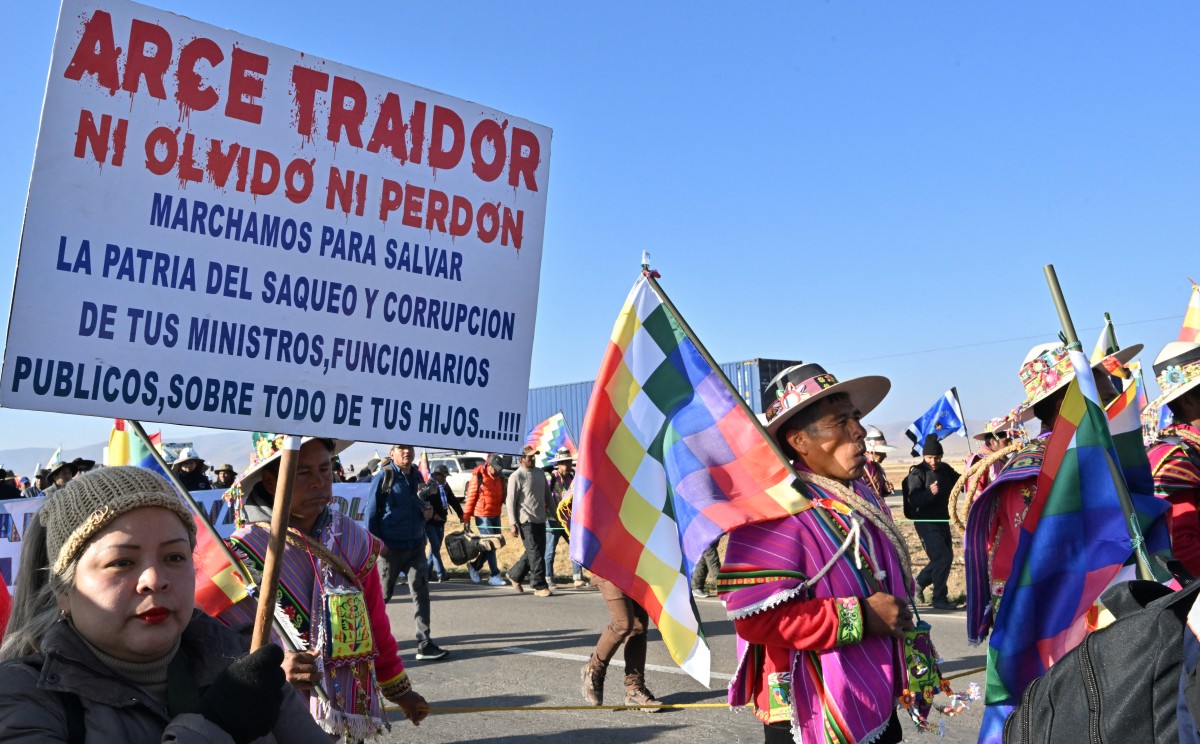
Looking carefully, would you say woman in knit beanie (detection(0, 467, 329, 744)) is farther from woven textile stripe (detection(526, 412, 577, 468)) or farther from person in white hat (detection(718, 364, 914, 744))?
woven textile stripe (detection(526, 412, 577, 468))

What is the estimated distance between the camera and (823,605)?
11.0 feet

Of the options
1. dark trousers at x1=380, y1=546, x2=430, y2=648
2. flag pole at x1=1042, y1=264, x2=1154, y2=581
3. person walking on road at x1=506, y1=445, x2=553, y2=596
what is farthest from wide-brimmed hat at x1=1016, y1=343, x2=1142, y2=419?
person walking on road at x1=506, y1=445, x2=553, y2=596

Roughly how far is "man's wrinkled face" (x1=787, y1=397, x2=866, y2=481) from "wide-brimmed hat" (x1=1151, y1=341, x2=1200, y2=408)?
6.31ft

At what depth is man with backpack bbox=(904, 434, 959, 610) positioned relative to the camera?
12203mm

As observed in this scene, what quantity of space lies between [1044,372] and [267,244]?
9.73ft

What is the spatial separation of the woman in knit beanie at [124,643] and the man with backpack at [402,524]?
25.9 ft

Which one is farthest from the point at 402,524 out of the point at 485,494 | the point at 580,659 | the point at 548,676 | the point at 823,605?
the point at 823,605

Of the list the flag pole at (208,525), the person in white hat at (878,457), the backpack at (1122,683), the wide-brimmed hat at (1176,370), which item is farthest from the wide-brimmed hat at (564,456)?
the backpack at (1122,683)

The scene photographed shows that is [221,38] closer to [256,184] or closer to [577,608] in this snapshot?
[256,184]

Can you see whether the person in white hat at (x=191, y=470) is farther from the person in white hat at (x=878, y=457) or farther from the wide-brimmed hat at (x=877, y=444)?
the wide-brimmed hat at (x=877, y=444)

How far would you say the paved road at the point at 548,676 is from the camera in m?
6.90

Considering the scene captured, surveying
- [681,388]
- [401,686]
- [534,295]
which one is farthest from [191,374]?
[681,388]

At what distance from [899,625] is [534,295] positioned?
158 cm

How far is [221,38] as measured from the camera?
301cm
